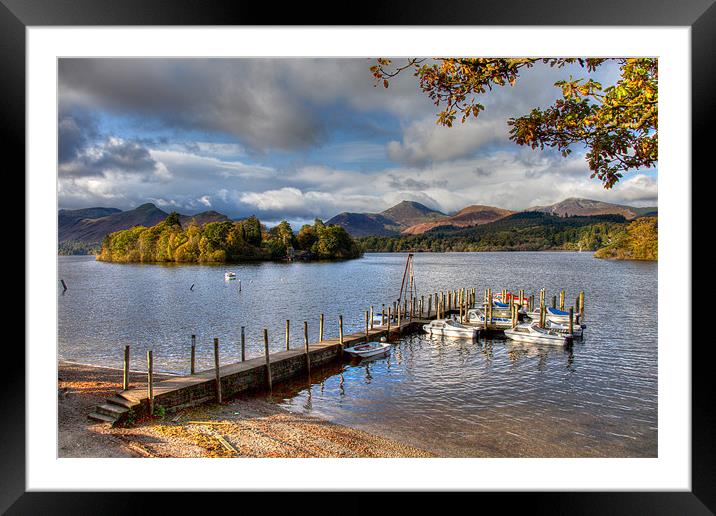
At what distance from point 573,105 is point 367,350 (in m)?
9.18

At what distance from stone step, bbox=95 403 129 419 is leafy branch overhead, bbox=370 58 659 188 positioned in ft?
19.1

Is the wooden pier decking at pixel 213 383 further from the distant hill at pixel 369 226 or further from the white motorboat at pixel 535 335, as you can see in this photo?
the distant hill at pixel 369 226

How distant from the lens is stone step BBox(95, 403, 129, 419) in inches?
245

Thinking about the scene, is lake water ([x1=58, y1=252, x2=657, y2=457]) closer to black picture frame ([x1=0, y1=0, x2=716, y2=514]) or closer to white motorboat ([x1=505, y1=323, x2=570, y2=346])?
white motorboat ([x1=505, y1=323, x2=570, y2=346])

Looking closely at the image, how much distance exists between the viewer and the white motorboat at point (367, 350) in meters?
12.0

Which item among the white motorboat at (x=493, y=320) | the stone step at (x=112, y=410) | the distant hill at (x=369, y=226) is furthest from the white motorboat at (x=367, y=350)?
the distant hill at (x=369, y=226)

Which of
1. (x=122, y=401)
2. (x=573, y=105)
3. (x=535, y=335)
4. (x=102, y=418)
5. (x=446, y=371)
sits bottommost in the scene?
(x=446, y=371)

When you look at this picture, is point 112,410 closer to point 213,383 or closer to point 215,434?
point 215,434

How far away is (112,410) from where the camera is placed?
628 cm

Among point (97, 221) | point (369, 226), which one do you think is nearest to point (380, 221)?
point (369, 226)
